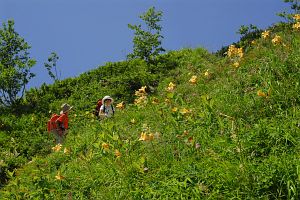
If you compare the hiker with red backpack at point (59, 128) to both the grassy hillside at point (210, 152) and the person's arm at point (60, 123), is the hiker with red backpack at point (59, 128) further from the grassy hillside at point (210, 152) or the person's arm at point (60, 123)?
the grassy hillside at point (210, 152)

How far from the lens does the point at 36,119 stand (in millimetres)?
21203

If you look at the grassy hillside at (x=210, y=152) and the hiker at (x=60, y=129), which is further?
the hiker at (x=60, y=129)

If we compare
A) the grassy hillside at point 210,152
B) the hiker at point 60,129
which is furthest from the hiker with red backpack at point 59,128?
the grassy hillside at point 210,152

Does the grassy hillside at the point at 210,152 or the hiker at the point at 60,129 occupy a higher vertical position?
the hiker at the point at 60,129

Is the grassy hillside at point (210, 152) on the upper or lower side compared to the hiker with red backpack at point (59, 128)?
lower

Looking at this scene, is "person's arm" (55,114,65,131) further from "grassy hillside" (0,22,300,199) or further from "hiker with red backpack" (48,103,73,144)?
"grassy hillside" (0,22,300,199)

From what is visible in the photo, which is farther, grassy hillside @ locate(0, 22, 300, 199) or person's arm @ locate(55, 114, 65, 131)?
person's arm @ locate(55, 114, 65, 131)

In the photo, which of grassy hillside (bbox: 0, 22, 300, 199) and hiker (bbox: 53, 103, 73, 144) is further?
hiker (bbox: 53, 103, 73, 144)

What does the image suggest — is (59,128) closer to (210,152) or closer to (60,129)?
(60,129)

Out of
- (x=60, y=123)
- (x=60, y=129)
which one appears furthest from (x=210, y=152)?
(x=60, y=123)

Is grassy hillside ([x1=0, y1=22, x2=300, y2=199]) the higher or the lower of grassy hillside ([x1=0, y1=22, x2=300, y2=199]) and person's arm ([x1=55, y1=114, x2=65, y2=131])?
the lower

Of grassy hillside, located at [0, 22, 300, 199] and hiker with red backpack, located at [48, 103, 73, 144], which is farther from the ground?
hiker with red backpack, located at [48, 103, 73, 144]

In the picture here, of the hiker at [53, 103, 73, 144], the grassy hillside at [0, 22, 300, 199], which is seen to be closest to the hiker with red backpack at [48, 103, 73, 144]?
the hiker at [53, 103, 73, 144]

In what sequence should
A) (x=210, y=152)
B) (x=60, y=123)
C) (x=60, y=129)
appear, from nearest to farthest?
(x=210, y=152) < (x=60, y=129) < (x=60, y=123)
